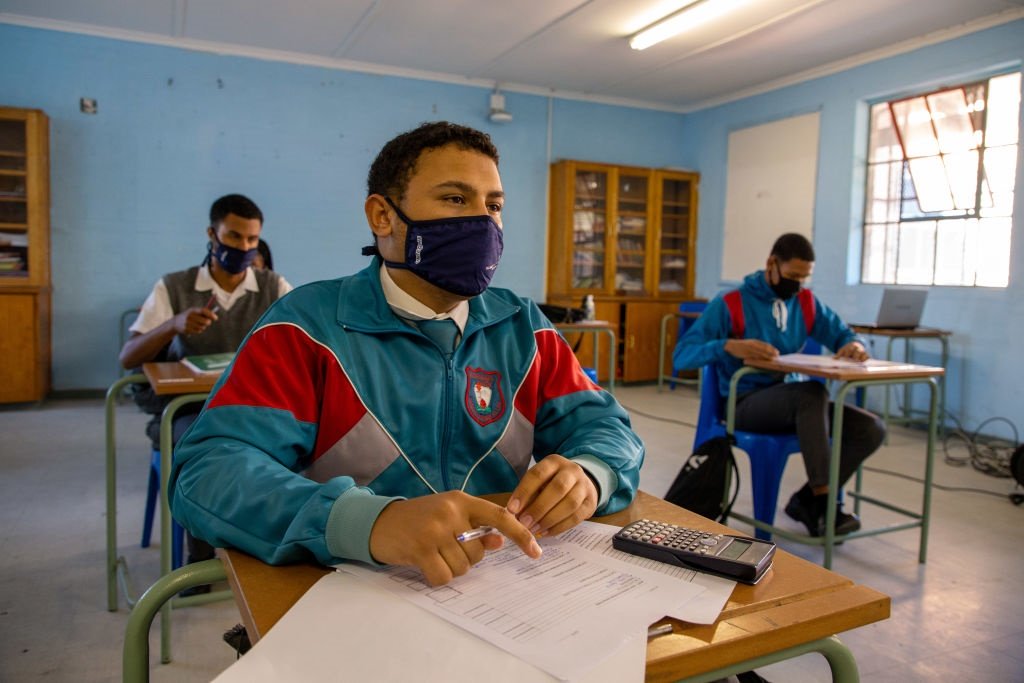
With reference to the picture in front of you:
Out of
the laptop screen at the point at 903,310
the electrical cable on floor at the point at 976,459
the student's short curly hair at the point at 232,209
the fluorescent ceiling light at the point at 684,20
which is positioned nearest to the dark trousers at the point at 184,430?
the student's short curly hair at the point at 232,209

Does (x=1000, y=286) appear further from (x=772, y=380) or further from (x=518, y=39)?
(x=518, y=39)

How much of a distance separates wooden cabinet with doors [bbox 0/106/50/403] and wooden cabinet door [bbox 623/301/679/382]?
470cm

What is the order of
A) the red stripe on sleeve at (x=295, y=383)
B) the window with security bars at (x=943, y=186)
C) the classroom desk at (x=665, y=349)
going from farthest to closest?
1. the classroom desk at (x=665, y=349)
2. the window with security bars at (x=943, y=186)
3. the red stripe on sleeve at (x=295, y=383)

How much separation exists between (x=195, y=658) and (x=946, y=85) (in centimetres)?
565

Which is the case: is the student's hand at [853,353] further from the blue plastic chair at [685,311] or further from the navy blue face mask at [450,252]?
the blue plastic chair at [685,311]

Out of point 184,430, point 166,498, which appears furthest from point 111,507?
point 166,498

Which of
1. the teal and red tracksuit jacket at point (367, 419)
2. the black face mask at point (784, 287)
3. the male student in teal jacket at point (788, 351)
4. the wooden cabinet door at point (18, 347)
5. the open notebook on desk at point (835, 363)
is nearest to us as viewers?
the teal and red tracksuit jacket at point (367, 419)

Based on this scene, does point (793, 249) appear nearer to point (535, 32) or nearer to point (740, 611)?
point (740, 611)

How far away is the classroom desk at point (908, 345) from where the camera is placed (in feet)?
15.2

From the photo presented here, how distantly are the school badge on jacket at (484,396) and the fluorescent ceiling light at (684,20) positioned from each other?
4.24m

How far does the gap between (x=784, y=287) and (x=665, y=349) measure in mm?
3851

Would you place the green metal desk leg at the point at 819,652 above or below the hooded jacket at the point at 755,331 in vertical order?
below

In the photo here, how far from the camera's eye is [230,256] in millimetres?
2645

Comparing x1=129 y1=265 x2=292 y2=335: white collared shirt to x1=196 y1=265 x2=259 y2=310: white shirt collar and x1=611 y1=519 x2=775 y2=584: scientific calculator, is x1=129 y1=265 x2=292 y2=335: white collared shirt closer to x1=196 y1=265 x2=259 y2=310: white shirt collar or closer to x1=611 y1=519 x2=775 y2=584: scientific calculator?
x1=196 y1=265 x2=259 y2=310: white shirt collar
